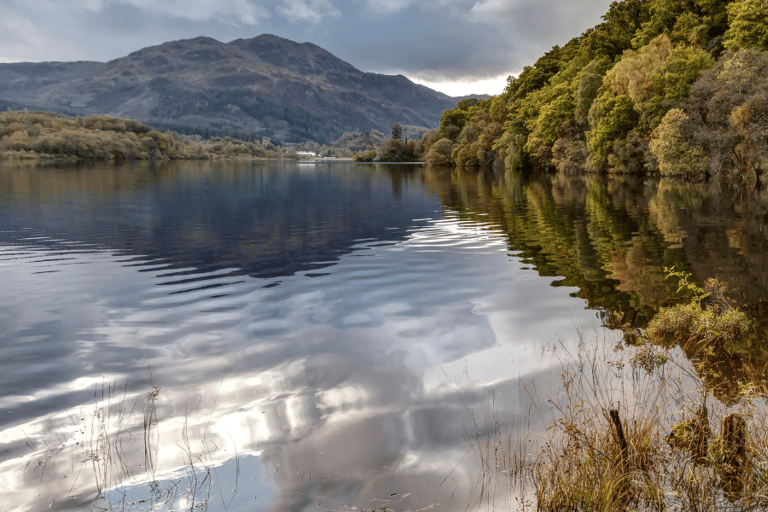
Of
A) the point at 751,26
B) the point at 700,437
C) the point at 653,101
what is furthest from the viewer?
the point at 653,101

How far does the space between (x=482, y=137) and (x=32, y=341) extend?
11121 cm

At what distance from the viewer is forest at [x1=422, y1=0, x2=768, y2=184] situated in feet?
145

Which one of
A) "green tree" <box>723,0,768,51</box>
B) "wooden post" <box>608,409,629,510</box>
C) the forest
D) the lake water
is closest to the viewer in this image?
"wooden post" <box>608,409,629,510</box>

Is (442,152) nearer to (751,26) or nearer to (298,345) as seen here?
(751,26)

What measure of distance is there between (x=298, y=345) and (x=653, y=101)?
5961cm

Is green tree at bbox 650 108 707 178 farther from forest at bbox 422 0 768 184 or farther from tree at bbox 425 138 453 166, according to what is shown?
tree at bbox 425 138 453 166

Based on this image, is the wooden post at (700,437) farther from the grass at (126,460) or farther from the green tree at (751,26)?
the green tree at (751,26)

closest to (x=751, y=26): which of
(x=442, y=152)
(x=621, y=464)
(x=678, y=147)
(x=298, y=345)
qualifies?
(x=678, y=147)

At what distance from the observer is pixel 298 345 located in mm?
→ 11492

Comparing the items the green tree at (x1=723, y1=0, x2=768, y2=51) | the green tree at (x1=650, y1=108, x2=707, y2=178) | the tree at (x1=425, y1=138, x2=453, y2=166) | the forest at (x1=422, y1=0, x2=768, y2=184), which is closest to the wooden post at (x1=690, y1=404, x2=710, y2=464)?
the forest at (x1=422, y1=0, x2=768, y2=184)

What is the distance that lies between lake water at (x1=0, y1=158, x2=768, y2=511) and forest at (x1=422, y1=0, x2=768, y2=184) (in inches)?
835

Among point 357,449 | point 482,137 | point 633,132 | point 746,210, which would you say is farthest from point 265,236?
point 482,137

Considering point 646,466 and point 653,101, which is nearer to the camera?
point 646,466

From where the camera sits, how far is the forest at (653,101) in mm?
44062
